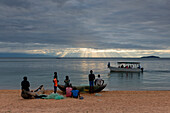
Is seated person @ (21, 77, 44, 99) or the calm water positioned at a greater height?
seated person @ (21, 77, 44, 99)

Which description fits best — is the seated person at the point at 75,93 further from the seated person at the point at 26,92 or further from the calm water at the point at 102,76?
the calm water at the point at 102,76

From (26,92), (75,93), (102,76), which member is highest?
(26,92)

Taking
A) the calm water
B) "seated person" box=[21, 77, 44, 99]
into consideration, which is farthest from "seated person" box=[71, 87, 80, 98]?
the calm water

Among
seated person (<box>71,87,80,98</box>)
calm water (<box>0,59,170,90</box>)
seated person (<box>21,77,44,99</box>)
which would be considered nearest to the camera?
seated person (<box>21,77,44,99</box>)

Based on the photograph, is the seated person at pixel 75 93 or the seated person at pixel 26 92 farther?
the seated person at pixel 75 93

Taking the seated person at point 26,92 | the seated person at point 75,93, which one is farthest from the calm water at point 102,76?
the seated person at point 26,92

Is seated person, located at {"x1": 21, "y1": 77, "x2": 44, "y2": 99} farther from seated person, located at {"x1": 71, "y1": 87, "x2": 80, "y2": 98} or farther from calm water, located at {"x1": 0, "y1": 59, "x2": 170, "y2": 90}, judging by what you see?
calm water, located at {"x1": 0, "y1": 59, "x2": 170, "y2": 90}

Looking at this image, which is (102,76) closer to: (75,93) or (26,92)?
(75,93)

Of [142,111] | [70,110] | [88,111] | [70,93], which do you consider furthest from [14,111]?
[142,111]

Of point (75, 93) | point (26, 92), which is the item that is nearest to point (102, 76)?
point (75, 93)

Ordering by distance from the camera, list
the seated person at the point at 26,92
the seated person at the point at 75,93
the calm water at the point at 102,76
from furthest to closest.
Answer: the calm water at the point at 102,76
the seated person at the point at 75,93
the seated person at the point at 26,92

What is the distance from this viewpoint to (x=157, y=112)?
10.8 metres

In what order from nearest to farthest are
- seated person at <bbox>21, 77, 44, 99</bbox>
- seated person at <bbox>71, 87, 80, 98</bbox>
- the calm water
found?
seated person at <bbox>21, 77, 44, 99</bbox>, seated person at <bbox>71, 87, 80, 98</bbox>, the calm water

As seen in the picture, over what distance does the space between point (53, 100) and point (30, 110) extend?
3145 mm
